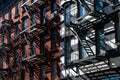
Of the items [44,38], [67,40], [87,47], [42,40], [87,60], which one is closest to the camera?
[87,60]

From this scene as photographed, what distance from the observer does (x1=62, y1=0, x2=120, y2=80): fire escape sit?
2261 centimetres

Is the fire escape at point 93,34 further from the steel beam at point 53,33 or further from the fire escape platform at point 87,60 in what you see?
the steel beam at point 53,33

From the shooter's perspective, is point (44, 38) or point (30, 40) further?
point (30, 40)

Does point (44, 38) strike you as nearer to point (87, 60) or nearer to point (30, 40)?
point (30, 40)

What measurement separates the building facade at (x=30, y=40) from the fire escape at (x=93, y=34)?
3261 mm

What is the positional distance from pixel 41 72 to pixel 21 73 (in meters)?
5.05

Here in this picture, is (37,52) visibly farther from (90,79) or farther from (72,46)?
(90,79)

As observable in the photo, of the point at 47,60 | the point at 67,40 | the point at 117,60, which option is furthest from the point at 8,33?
the point at 117,60

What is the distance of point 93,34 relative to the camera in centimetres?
2458

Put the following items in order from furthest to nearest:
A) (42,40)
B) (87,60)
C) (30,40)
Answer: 1. (30,40)
2. (42,40)
3. (87,60)

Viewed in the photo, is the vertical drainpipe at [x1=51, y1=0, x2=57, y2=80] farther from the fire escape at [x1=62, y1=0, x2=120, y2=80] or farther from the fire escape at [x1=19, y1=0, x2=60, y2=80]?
the fire escape at [x1=62, y1=0, x2=120, y2=80]

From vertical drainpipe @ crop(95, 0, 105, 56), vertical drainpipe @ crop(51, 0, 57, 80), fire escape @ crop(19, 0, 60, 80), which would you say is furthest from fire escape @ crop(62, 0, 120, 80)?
fire escape @ crop(19, 0, 60, 80)

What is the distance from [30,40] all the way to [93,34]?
11.7 meters

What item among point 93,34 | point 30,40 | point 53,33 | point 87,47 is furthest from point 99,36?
point 30,40
